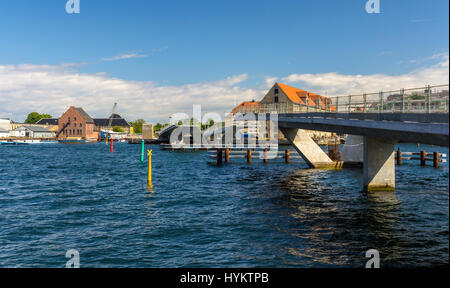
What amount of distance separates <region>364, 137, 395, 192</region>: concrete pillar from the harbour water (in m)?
1.16

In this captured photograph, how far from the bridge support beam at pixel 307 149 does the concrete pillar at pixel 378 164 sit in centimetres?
1751

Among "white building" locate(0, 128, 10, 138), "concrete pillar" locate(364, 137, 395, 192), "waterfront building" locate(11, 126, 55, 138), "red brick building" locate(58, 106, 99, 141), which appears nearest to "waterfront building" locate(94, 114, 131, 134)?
"red brick building" locate(58, 106, 99, 141)

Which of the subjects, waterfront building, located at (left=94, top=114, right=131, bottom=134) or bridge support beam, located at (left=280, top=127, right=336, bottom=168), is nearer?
bridge support beam, located at (left=280, top=127, right=336, bottom=168)

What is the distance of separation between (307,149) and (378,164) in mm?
19040

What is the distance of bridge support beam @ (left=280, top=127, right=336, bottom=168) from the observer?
4297cm

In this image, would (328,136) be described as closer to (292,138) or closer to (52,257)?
(292,138)

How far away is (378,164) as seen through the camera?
24.8m

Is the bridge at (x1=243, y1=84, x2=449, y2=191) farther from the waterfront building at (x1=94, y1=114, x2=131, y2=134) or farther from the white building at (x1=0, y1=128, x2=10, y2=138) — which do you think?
the waterfront building at (x1=94, y1=114, x2=131, y2=134)

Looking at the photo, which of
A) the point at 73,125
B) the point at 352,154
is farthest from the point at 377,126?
the point at 73,125

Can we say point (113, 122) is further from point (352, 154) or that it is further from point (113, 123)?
point (352, 154)

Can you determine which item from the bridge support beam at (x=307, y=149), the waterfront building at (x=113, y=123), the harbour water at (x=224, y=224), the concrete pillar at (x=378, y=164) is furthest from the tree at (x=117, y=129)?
the concrete pillar at (x=378, y=164)
